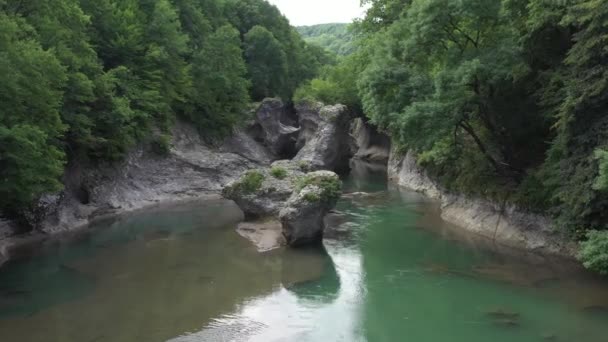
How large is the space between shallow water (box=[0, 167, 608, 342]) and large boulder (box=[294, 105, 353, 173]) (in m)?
18.7

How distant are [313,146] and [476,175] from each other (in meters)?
21.3

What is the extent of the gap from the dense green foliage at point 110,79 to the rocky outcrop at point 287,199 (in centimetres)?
855

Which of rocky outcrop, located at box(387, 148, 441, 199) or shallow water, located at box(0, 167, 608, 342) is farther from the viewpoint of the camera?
rocky outcrop, located at box(387, 148, 441, 199)

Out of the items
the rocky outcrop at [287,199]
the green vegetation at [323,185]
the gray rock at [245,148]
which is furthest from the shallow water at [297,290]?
the gray rock at [245,148]

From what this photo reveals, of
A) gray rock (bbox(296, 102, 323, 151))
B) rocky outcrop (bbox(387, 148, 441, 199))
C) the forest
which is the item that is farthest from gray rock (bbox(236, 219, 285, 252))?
gray rock (bbox(296, 102, 323, 151))

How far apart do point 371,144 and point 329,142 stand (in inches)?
851

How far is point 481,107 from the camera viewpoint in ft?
82.9

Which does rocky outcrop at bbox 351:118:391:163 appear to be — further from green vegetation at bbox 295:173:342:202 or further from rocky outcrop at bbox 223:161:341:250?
green vegetation at bbox 295:173:342:202

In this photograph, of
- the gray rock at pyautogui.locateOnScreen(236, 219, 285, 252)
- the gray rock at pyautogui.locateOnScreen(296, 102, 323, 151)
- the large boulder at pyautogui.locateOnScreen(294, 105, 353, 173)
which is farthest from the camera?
the gray rock at pyautogui.locateOnScreen(296, 102, 323, 151)

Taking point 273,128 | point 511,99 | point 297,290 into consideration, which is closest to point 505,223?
point 511,99

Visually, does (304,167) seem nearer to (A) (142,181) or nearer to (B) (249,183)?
(B) (249,183)

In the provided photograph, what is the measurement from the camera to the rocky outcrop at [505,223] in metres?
22.5

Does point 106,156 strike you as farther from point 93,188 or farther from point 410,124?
point 410,124

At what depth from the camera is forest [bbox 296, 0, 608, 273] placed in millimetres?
17688
